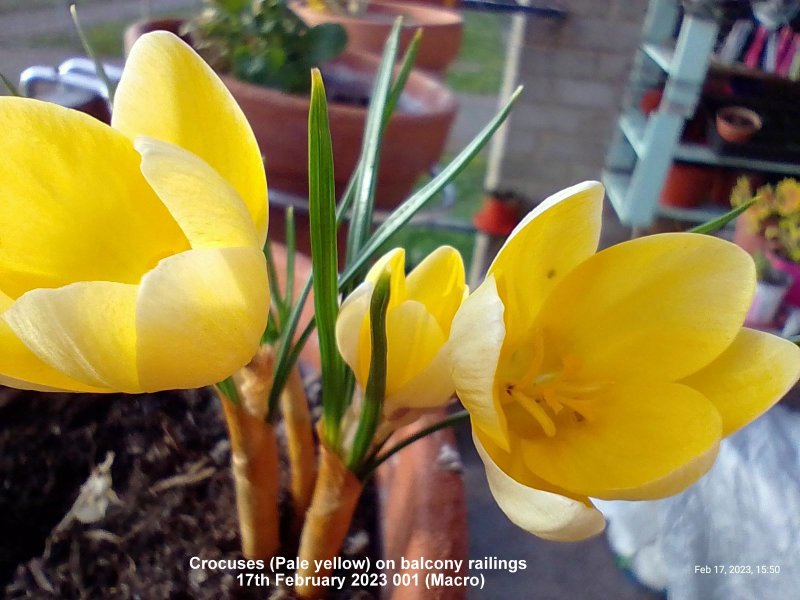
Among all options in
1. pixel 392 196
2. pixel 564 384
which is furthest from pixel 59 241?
pixel 392 196

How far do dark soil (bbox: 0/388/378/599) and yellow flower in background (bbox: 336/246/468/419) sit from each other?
22 centimetres

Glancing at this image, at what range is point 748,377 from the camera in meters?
0.29

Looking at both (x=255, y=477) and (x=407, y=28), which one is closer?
(x=255, y=477)

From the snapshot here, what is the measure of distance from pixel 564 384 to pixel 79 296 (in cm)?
21

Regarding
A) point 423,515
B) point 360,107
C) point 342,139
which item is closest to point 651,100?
point 360,107

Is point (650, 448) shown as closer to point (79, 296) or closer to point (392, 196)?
point (79, 296)

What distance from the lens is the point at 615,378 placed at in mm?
310

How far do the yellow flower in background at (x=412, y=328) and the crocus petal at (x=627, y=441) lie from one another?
0.18 ft

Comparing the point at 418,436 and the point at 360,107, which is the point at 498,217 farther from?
the point at 418,436

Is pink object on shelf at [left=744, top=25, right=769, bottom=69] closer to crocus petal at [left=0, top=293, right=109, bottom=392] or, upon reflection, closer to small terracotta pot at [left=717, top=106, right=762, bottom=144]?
small terracotta pot at [left=717, top=106, right=762, bottom=144]

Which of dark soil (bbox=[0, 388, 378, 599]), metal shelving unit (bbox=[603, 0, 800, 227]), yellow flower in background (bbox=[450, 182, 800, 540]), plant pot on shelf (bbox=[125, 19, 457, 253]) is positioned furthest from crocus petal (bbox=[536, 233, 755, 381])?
metal shelving unit (bbox=[603, 0, 800, 227])

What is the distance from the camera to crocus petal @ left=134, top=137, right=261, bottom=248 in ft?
0.72

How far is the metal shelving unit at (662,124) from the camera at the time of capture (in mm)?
1263

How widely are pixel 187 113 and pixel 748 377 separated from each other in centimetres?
27
